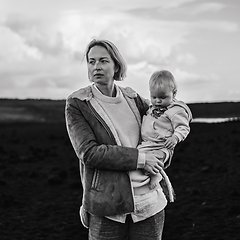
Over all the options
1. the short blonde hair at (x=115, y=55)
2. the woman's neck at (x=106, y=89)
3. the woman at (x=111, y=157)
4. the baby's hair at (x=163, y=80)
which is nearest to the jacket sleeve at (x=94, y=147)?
the woman at (x=111, y=157)

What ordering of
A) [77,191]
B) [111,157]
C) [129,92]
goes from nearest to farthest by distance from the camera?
1. [111,157]
2. [129,92]
3. [77,191]

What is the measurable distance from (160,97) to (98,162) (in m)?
0.56

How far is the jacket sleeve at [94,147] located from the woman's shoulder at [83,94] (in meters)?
0.02

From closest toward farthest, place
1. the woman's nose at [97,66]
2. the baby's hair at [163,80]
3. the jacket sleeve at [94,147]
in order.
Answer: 1. the jacket sleeve at [94,147]
2. the woman's nose at [97,66]
3. the baby's hair at [163,80]

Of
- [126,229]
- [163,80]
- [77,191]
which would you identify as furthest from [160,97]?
[77,191]

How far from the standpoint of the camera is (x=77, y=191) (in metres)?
8.10

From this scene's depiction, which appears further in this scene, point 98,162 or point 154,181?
point 154,181

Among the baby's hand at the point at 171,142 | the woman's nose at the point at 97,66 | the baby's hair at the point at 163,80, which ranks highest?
the woman's nose at the point at 97,66

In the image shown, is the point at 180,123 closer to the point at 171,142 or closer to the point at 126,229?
the point at 171,142

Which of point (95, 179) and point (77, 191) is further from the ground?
point (95, 179)

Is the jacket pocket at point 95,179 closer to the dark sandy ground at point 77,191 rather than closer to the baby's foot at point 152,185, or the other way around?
the baby's foot at point 152,185

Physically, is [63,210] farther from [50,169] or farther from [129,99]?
[129,99]

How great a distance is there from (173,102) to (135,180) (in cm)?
51

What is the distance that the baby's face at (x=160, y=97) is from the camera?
2.69 m
